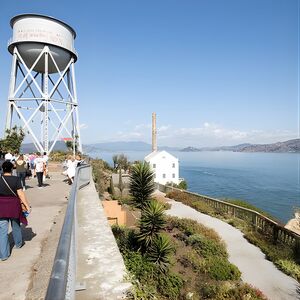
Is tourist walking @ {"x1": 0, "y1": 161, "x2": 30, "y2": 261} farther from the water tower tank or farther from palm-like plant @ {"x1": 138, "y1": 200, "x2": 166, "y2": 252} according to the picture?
the water tower tank

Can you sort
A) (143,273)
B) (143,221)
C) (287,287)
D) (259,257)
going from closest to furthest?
(143,273) → (143,221) → (287,287) → (259,257)

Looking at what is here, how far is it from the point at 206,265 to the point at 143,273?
4.62m

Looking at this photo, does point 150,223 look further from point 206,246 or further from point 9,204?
point 9,204

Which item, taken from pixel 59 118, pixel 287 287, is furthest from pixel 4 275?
pixel 59 118

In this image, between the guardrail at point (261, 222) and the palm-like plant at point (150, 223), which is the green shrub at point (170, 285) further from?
the guardrail at point (261, 222)

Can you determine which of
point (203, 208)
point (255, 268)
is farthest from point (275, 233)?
point (203, 208)

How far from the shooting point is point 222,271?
13.0 metres

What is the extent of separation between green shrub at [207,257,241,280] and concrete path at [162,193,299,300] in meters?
0.70

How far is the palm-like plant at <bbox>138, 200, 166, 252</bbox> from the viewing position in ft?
38.1

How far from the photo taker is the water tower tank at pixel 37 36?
3055 centimetres

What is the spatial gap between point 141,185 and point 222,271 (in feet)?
17.3

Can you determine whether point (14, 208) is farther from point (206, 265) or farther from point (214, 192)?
point (214, 192)

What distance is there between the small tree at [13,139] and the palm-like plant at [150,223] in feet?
80.8

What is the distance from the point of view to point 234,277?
42.4 ft
